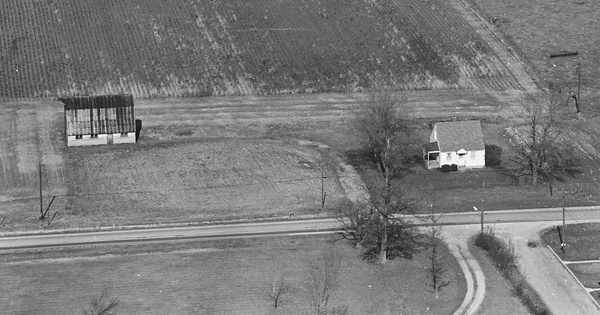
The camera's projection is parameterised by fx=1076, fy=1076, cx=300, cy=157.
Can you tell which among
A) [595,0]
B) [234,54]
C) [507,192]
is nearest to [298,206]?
[507,192]

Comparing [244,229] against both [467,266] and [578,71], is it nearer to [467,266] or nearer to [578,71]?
[467,266]

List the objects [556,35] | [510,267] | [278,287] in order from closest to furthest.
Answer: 1. [278,287]
2. [510,267]
3. [556,35]

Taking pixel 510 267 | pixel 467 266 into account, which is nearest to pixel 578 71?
pixel 510 267

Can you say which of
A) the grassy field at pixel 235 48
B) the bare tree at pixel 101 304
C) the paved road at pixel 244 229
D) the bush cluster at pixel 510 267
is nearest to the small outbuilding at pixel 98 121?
the grassy field at pixel 235 48

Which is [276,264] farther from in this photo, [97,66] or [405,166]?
[97,66]

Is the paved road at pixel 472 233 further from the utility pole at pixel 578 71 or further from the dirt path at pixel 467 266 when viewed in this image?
the utility pole at pixel 578 71

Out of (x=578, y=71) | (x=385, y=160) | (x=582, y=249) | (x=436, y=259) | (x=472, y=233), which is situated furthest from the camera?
(x=578, y=71)

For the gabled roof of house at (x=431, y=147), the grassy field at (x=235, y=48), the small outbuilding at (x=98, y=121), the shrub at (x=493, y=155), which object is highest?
the grassy field at (x=235, y=48)
